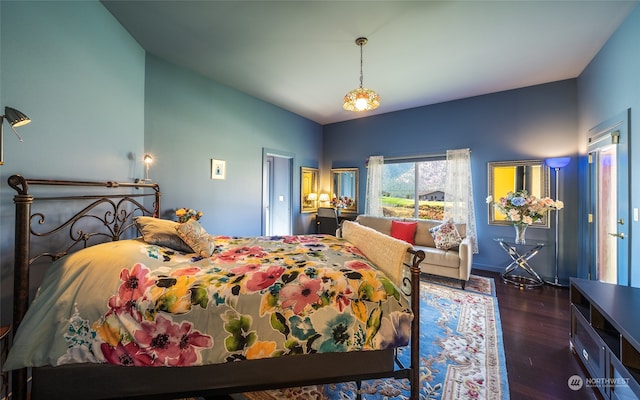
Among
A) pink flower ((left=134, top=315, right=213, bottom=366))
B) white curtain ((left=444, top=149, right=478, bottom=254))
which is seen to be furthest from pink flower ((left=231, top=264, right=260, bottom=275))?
white curtain ((left=444, top=149, right=478, bottom=254))

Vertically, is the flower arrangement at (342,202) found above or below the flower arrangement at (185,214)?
above

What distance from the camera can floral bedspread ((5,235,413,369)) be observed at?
120 centimetres

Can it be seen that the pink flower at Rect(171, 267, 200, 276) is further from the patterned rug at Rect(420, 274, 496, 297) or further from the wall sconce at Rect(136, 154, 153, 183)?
the patterned rug at Rect(420, 274, 496, 297)

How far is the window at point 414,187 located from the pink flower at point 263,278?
4.23 metres

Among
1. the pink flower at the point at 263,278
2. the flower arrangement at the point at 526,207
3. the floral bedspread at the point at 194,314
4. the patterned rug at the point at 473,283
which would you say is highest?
the flower arrangement at the point at 526,207

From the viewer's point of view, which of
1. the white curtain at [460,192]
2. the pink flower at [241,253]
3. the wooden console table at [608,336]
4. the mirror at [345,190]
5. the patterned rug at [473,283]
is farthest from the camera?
the mirror at [345,190]

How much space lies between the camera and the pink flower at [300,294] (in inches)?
51.6

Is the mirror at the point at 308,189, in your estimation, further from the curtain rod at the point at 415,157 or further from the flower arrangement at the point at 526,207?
the flower arrangement at the point at 526,207

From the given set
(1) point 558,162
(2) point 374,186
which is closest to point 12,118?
(2) point 374,186

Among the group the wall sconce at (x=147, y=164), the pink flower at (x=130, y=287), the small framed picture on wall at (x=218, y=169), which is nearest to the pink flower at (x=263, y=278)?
the pink flower at (x=130, y=287)

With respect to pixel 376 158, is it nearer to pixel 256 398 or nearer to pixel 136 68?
pixel 136 68

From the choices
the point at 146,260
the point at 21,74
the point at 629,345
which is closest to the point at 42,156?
the point at 21,74

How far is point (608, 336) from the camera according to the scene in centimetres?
158

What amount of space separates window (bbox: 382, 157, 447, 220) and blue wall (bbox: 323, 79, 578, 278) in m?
0.25
